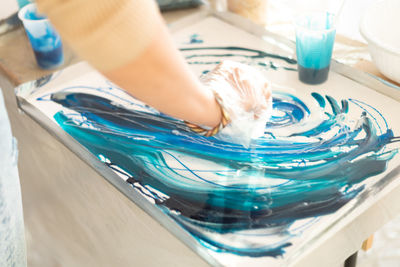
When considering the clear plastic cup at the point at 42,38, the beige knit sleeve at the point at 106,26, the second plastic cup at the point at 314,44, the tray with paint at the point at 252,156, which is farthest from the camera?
the clear plastic cup at the point at 42,38

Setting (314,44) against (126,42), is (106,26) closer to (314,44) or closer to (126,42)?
(126,42)

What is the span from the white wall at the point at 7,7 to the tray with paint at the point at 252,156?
0.31m

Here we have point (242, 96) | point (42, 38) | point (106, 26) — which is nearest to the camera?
point (106, 26)

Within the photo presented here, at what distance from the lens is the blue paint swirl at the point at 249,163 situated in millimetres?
868

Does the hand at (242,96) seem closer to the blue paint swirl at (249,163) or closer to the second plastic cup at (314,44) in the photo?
the blue paint swirl at (249,163)

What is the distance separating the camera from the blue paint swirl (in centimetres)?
87

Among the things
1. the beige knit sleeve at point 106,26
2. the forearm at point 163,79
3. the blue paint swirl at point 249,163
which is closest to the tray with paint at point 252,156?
the blue paint swirl at point 249,163

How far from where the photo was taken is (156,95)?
70 cm

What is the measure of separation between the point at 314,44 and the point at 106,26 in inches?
26.2

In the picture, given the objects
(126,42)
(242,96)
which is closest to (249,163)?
(242,96)

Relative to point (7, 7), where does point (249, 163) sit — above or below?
below

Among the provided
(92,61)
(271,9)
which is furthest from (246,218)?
(271,9)

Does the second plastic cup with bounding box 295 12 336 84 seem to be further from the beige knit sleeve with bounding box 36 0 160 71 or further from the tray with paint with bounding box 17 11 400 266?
the beige knit sleeve with bounding box 36 0 160 71

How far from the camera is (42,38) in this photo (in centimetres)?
134
